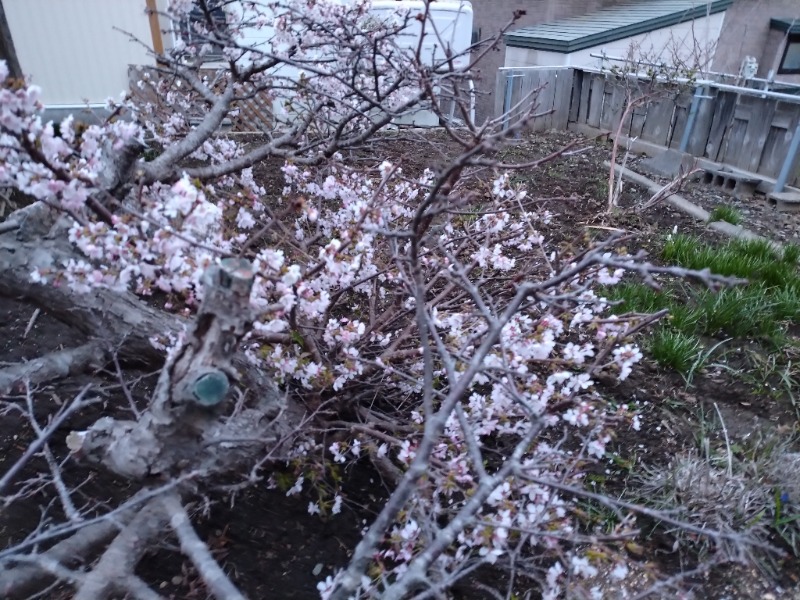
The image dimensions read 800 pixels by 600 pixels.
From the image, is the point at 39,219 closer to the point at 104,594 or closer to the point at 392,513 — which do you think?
the point at 104,594

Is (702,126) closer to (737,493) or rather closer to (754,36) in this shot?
(737,493)

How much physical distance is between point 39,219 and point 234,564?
1433 mm

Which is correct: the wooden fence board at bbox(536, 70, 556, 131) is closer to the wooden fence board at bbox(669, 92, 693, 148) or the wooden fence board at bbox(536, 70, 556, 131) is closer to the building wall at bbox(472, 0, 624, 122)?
the wooden fence board at bbox(669, 92, 693, 148)

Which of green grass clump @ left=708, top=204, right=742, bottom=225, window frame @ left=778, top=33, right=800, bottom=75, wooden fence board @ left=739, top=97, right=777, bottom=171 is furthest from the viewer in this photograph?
window frame @ left=778, top=33, right=800, bottom=75

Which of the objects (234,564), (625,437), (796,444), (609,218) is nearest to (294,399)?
(234,564)

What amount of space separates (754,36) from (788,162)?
10.2 m

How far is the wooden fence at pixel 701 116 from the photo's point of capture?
19.4ft

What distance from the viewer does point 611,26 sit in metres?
11.4

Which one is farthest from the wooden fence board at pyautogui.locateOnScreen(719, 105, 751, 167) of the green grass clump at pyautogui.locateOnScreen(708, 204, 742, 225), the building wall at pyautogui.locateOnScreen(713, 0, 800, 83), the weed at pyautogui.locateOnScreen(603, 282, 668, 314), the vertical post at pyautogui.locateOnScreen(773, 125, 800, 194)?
the building wall at pyautogui.locateOnScreen(713, 0, 800, 83)

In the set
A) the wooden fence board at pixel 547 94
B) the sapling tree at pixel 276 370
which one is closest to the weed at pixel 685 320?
the sapling tree at pixel 276 370

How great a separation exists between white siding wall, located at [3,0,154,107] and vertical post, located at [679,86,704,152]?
6865 mm

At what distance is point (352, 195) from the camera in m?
3.11

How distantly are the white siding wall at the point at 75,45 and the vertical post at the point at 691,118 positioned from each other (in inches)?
270

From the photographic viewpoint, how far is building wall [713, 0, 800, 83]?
41.8 feet
